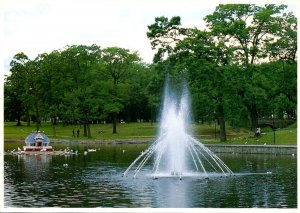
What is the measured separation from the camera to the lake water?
2328cm

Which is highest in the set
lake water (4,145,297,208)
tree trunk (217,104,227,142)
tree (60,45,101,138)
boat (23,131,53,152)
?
tree (60,45,101,138)

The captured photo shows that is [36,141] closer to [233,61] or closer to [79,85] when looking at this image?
[233,61]

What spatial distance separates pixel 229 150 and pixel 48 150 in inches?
685

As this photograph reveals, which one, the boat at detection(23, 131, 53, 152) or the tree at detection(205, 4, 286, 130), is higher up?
the tree at detection(205, 4, 286, 130)

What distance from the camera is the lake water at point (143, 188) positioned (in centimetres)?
2328

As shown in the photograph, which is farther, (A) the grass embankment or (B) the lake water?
(A) the grass embankment

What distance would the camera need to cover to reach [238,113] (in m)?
61.7

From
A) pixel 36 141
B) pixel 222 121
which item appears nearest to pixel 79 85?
pixel 36 141

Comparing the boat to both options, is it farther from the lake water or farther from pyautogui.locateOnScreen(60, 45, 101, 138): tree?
pyautogui.locateOnScreen(60, 45, 101, 138): tree

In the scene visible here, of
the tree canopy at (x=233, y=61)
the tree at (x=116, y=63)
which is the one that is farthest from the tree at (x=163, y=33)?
the tree at (x=116, y=63)

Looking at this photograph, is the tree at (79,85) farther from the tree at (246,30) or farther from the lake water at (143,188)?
the lake water at (143,188)

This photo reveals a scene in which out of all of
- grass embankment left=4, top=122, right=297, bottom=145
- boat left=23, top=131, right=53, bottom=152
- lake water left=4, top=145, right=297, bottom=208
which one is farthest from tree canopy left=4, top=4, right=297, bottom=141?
lake water left=4, top=145, right=297, bottom=208

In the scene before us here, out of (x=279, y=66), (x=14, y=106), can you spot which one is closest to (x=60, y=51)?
(x=14, y=106)

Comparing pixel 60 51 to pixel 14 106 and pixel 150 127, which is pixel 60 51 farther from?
pixel 14 106
